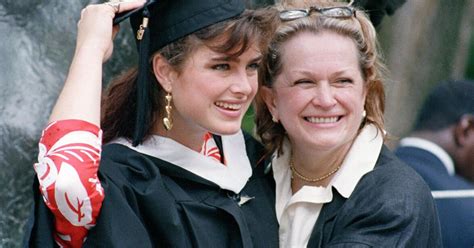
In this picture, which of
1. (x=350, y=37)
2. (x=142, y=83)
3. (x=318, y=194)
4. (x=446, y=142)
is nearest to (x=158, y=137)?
(x=142, y=83)

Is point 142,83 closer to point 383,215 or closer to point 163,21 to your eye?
point 163,21

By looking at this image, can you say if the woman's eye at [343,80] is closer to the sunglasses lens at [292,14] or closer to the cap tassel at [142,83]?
the sunglasses lens at [292,14]

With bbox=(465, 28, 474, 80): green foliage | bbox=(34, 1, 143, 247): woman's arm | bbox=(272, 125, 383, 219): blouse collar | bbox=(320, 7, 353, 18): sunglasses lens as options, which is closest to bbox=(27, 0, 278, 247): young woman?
bbox=(34, 1, 143, 247): woman's arm

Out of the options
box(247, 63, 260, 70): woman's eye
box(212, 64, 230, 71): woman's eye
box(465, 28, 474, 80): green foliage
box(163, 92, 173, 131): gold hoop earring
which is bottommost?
box(465, 28, 474, 80): green foliage

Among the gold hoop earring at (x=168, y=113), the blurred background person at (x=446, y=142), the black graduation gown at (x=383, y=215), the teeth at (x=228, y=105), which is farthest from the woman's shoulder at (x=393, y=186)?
the blurred background person at (x=446, y=142)

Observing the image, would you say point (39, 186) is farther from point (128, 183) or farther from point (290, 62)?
point (290, 62)

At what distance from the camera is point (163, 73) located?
3.36 meters

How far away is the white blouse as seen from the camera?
3498mm

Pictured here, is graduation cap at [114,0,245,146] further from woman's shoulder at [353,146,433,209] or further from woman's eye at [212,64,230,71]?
woman's shoulder at [353,146,433,209]

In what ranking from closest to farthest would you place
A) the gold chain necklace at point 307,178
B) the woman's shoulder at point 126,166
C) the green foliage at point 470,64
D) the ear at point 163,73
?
the woman's shoulder at point 126,166 → the ear at point 163,73 → the gold chain necklace at point 307,178 → the green foliage at point 470,64

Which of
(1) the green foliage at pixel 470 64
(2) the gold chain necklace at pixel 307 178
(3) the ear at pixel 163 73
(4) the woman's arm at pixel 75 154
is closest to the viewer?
(4) the woman's arm at pixel 75 154

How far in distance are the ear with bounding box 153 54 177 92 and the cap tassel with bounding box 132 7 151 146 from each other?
41mm

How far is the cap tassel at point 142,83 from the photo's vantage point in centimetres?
326

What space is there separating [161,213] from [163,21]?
19.6 inches
